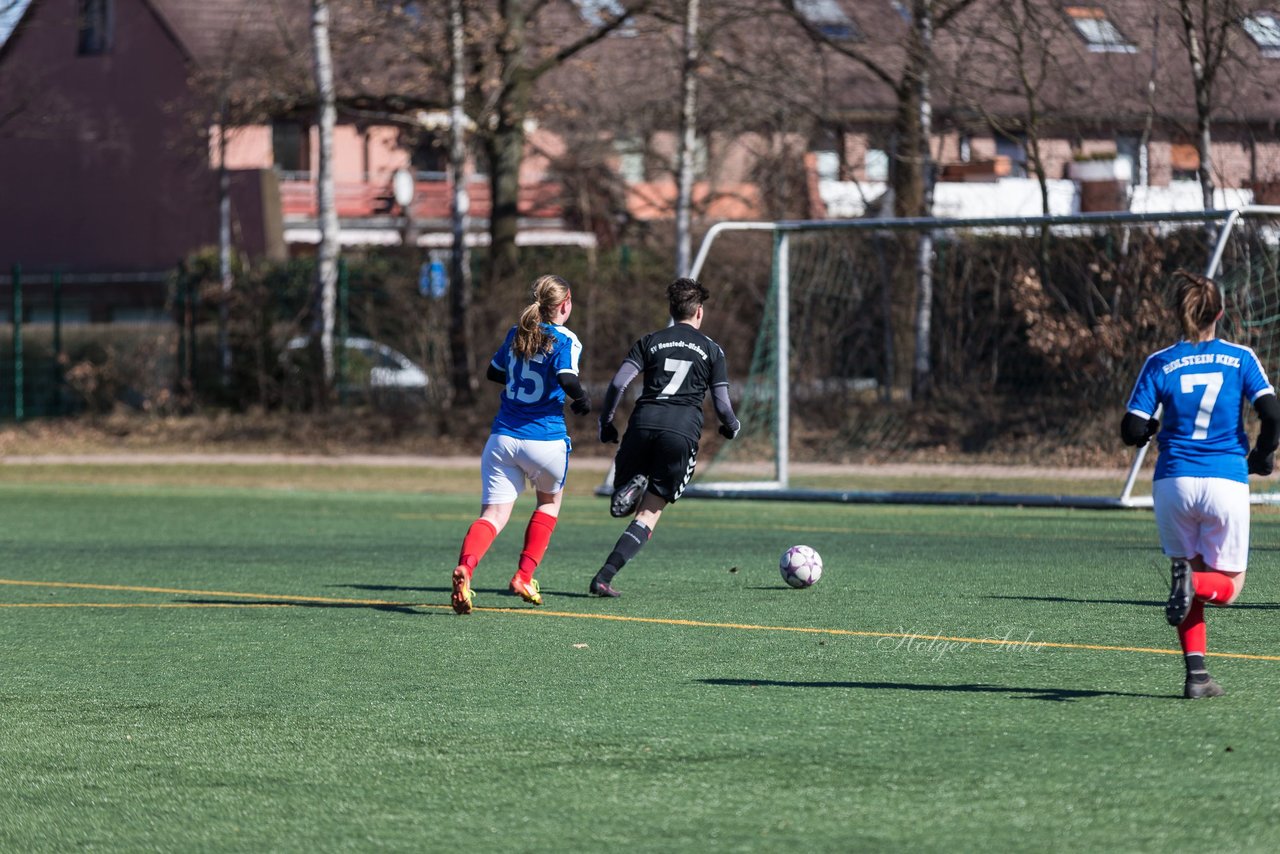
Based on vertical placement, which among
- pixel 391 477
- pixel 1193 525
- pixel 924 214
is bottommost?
pixel 391 477

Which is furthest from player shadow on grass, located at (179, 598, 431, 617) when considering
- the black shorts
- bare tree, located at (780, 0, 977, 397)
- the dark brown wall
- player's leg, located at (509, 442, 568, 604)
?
the dark brown wall

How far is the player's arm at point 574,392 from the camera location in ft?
30.6

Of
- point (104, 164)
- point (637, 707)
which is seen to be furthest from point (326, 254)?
point (637, 707)

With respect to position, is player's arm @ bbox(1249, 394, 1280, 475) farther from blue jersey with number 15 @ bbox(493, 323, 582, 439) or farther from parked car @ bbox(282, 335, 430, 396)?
parked car @ bbox(282, 335, 430, 396)

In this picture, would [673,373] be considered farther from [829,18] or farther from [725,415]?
[829,18]

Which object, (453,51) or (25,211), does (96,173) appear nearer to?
(25,211)

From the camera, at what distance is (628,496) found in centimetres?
977

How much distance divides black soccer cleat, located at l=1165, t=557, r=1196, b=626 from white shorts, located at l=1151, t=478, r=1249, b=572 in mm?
193

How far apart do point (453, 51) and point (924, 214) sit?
699 centimetres

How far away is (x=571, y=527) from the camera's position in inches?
607

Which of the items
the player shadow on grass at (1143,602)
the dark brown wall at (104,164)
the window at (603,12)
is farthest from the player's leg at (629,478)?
the dark brown wall at (104,164)

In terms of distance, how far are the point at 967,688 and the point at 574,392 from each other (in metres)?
3.07

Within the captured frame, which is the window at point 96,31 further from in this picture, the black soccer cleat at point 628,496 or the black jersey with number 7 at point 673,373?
the black soccer cleat at point 628,496

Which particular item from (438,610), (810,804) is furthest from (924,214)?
(810,804)
